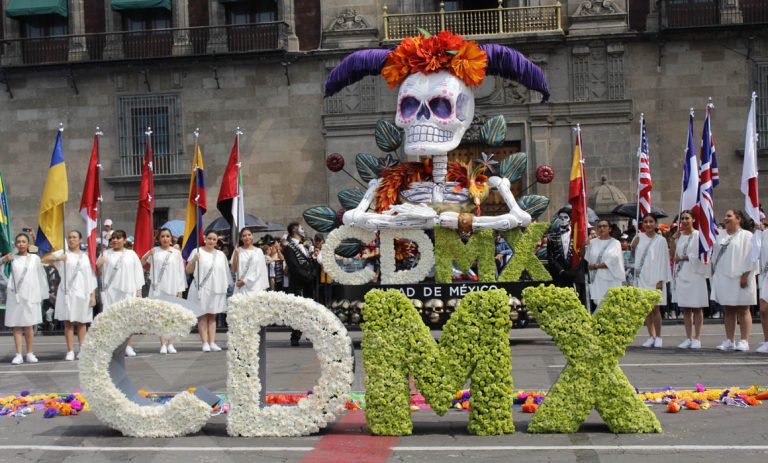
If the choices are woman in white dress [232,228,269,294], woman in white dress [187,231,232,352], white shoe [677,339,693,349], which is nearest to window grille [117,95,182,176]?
woman in white dress [187,231,232,352]

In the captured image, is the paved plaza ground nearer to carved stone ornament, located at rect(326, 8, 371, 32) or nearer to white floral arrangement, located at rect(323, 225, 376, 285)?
white floral arrangement, located at rect(323, 225, 376, 285)

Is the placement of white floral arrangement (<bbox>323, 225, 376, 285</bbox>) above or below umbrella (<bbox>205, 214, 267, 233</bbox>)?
below

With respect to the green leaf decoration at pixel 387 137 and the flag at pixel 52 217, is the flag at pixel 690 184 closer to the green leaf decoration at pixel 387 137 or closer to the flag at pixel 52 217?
the green leaf decoration at pixel 387 137

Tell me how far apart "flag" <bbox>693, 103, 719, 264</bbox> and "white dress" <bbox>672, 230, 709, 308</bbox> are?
157 mm

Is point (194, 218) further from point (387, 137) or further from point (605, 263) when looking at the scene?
point (605, 263)

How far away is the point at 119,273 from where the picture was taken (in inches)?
627

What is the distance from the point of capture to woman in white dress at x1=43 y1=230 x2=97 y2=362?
50.5 ft

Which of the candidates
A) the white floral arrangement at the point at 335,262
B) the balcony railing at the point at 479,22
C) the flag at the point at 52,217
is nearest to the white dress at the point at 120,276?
the flag at the point at 52,217

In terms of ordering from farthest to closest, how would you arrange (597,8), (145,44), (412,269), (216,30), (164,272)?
1. (145,44)
2. (216,30)
3. (597,8)
4. (164,272)
5. (412,269)

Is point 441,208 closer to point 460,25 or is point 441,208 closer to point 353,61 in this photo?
point 353,61

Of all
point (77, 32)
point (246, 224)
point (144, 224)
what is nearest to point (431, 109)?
point (144, 224)

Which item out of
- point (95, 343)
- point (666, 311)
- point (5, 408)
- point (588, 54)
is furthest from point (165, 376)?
point (588, 54)

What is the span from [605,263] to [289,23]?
1399cm

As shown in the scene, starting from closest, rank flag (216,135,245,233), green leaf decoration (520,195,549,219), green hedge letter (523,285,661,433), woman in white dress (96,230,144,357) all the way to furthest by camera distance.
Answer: green hedge letter (523,285,661,433)
green leaf decoration (520,195,549,219)
woman in white dress (96,230,144,357)
flag (216,135,245,233)
